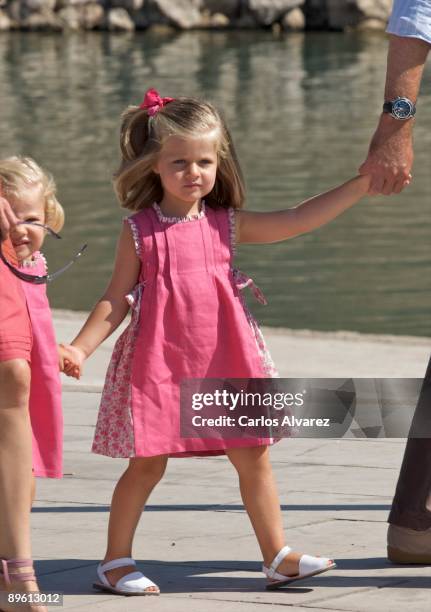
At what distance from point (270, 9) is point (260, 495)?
5032cm

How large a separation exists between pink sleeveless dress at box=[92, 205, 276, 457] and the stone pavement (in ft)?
1.31

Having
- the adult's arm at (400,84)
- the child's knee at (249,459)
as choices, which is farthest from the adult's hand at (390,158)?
the child's knee at (249,459)

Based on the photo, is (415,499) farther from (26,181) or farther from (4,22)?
(4,22)

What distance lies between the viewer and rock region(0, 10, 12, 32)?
53.8 m

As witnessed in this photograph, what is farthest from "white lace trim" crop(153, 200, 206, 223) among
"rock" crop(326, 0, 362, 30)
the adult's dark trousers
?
"rock" crop(326, 0, 362, 30)

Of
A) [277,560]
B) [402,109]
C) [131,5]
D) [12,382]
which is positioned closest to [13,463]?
[12,382]

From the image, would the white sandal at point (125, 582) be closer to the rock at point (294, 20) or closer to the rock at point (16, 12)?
the rock at point (294, 20)

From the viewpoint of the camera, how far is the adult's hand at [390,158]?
4328 mm

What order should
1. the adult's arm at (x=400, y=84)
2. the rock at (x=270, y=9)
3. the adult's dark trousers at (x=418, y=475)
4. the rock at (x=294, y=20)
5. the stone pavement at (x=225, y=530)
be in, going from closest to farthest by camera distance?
the stone pavement at (x=225, y=530) → the adult's arm at (x=400, y=84) → the adult's dark trousers at (x=418, y=475) → the rock at (x=294, y=20) → the rock at (x=270, y=9)

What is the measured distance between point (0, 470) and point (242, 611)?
727mm

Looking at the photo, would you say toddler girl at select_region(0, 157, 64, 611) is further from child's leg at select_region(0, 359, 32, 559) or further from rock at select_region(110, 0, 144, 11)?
rock at select_region(110, 0, 144, 11)

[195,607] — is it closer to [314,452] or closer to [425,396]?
[425,396]

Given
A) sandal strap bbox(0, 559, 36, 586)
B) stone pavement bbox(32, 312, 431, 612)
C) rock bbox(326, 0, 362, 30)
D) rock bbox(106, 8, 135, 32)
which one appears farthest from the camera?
rock bbox(106, 8, 135, 32)

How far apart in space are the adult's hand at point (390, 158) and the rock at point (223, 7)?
51.0m
